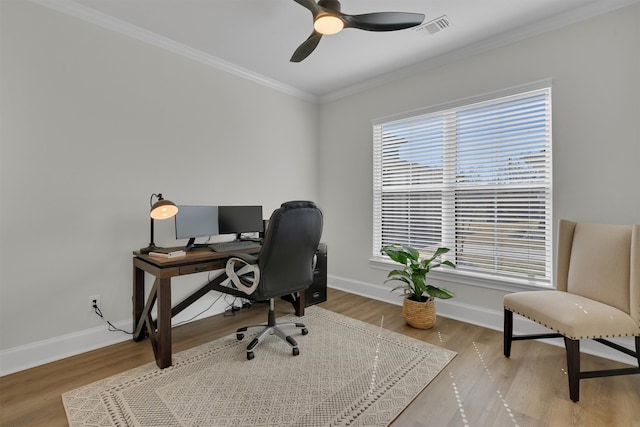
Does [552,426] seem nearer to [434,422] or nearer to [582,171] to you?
[434,422]

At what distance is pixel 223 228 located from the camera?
9.57 feet

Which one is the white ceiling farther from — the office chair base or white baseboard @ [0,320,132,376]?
A: white baseboard @ [0,320,132,376]

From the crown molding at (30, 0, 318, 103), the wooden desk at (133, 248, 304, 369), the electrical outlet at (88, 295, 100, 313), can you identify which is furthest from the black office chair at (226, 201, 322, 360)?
the crown molding at (30, 0, 318, 103)

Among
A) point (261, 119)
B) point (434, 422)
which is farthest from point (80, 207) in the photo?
point (434, 422)

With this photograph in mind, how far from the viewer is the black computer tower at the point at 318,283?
10.6 ft

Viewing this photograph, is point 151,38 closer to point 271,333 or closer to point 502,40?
point 271,333

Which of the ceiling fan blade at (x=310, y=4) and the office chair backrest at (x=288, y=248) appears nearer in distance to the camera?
the ceiling fan blade at (x=310, y=4)

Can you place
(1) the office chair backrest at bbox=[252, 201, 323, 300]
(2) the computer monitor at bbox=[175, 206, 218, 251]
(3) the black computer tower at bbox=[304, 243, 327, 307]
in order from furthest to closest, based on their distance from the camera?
(3) the black computer tower at bbox=[304, 243, 327, 307], (2) the computer monitor at bbox=[175, 206, 218, 251], (1) the office chair backrest at bbox=[252, 201, 323, 300]

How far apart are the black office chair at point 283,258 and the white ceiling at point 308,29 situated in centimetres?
162

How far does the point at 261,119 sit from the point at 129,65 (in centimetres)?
139

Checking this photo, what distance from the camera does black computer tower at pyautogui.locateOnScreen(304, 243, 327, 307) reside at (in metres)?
3.22

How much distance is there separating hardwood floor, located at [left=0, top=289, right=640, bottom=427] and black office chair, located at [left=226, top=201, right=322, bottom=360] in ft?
1.81

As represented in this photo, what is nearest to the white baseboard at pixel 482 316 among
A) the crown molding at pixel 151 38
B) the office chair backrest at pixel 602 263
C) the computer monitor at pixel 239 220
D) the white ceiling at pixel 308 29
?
the office chair backrest at pixel 602 263

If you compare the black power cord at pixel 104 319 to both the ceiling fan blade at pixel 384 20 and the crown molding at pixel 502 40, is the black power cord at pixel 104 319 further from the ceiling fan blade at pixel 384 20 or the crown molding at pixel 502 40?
the crown molding at pixel 502 40
